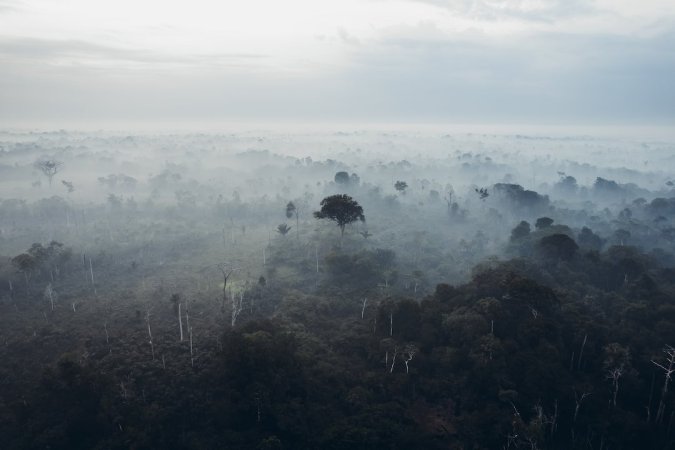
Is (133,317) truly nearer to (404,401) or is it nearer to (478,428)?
(404,401)

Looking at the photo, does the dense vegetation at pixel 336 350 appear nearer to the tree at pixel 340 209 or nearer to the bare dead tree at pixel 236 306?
the bare dead tree at pixel 236 306

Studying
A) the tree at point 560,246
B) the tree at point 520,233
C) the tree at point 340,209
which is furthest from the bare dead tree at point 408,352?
the tree at point 520,233

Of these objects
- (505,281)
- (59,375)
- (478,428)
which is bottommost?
(478,428)

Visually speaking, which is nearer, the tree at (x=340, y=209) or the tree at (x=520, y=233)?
the tree at (x=340, y=209)

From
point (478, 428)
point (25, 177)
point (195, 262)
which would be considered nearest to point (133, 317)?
point (195, 262)

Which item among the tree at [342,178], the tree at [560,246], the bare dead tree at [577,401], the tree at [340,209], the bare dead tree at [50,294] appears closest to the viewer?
the bare dead tree at [577,401]

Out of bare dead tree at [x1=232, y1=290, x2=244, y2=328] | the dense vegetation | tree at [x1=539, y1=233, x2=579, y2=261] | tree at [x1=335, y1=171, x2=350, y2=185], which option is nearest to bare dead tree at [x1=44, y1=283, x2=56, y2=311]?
the dense vegetation

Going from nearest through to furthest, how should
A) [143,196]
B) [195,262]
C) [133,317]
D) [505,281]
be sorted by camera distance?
[505,281] → [133,317] → [195,262] → [143,196]

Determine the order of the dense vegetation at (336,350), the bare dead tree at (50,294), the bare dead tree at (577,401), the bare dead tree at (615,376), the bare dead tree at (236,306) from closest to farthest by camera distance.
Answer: the dense vegetation at (336,350) → the bare dead tree at (577,401) → the bare dead tree at (615,376) → the bare dead tree at (236,306) → the bare dead tree at (50,294)

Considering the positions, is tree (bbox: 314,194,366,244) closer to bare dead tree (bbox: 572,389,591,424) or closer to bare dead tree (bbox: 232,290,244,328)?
bare dead tree (bbox: 232,290,244,328)
